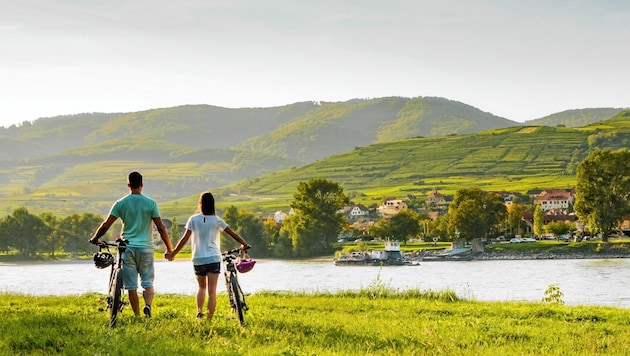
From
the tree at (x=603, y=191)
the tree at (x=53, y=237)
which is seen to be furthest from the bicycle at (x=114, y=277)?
the tree at (x=53, y=237)

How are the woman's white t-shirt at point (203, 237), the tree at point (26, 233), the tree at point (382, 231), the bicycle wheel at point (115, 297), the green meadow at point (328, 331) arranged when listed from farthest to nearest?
the tree at point (26, 233) < the tree at point (382, 231) < the woman's white t-shirt at point (203, 237) < the bicycle wheel at point (115, 297) < the green meadow at point (328, 331)

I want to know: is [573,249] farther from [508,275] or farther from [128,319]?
[128,319]

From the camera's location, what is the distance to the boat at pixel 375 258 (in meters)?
106

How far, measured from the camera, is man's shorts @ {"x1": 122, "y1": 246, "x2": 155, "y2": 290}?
14.9m

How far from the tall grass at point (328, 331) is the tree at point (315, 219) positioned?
102 m

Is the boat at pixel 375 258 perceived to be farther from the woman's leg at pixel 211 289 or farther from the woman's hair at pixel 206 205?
the woman's hair at pixel 206 205

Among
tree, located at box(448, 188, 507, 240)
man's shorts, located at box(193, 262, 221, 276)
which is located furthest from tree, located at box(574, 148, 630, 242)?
man's shorts, located at box(193, 262, 221, 276)

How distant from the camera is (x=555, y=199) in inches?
7131

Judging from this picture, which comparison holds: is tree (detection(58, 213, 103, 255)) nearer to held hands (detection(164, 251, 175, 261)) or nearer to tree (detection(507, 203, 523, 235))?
tree (detection(507, 203, 523, 235))

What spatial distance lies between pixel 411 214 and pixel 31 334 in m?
128

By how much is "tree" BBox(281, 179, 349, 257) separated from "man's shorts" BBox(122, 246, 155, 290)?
107155 mm

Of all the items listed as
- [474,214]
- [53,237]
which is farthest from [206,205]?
[53,237]

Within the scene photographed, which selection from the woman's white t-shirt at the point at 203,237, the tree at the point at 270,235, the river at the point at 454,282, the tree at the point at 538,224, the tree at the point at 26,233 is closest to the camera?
the woman's white t-shirt at the point at 203,237

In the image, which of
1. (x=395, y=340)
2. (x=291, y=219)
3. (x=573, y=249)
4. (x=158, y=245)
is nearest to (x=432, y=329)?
(x=395, y=340)
